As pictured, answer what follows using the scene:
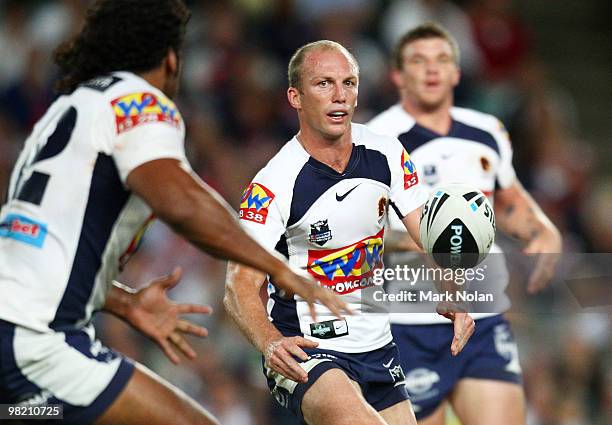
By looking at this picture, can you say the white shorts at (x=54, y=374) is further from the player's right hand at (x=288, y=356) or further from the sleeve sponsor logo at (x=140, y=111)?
the sleeve sponsor logo at (x=140, y=111)

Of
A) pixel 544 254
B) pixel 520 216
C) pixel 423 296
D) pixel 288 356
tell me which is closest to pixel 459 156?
pixel 520 216

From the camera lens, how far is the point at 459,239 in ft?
16.2

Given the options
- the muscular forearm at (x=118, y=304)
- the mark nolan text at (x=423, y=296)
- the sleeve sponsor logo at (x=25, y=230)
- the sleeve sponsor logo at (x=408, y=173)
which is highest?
the sleeve sponsor logo at (x=408, y=173)

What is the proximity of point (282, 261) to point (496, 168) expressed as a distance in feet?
9.27

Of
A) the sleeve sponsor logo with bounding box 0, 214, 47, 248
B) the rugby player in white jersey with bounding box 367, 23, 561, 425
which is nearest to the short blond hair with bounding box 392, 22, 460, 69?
the rugby player in white jersey with bounding box 367, 23, 561, 425

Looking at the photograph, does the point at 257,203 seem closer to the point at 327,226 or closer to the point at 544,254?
the point at 327,226

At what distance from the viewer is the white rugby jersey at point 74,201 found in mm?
3996

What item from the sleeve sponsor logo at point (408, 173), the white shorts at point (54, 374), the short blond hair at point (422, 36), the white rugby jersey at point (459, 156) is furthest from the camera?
the short blond hair at point (422, 36)

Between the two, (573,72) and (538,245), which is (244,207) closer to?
(538,245)

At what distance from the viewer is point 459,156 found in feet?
20.8

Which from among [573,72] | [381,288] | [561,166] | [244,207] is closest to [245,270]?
[244,207]

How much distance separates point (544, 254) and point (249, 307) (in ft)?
7.62

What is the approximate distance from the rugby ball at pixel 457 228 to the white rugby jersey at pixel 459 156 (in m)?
1.17

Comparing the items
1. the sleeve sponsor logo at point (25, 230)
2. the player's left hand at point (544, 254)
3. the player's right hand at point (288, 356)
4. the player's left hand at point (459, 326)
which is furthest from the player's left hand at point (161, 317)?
the player's left hand at point (544, 254)
